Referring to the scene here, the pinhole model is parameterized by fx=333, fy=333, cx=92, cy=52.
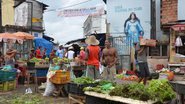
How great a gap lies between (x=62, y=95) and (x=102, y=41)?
12.2 meters

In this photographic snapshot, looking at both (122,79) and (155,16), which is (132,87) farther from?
(155,16)

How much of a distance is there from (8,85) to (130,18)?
29.0 ft

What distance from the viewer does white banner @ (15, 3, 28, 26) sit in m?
32.8

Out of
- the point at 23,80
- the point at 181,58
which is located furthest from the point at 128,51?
the point at 23,80

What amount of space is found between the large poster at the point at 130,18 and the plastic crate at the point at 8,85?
26.2 ft

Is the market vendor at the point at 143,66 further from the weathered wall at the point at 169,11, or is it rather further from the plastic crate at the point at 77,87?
the weathered wall at the point at 169,11

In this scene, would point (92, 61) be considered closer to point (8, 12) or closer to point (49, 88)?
point (49, 88)

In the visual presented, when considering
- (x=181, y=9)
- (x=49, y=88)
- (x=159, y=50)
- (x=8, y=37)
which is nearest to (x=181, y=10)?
(x=181, y=9)

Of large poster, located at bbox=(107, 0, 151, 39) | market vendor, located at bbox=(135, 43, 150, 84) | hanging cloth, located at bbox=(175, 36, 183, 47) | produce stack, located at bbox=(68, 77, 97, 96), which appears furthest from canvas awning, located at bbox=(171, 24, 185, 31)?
produce stack, located at bbox=(68, 77, 97, 96)

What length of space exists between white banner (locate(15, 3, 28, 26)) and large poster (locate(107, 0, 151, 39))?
44.7 ft

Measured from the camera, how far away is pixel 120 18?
2086 cm

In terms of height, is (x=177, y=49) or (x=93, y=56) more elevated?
(x=177, y=49)

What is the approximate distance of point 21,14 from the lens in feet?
110

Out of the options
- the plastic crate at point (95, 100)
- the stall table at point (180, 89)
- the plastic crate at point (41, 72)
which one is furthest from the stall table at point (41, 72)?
the stall table at point (180, 89)
